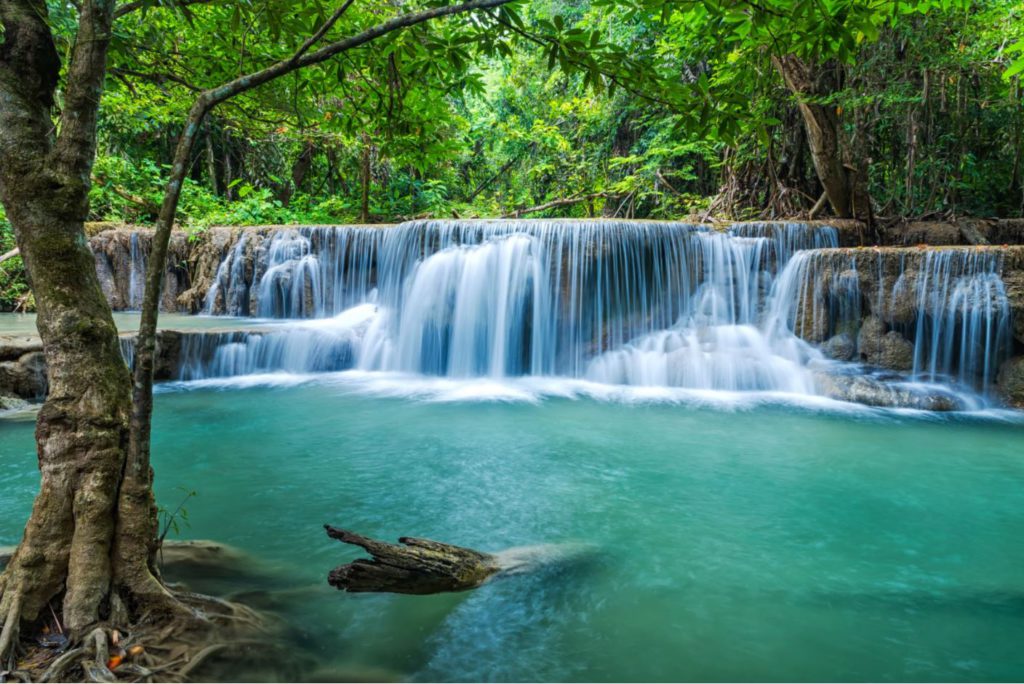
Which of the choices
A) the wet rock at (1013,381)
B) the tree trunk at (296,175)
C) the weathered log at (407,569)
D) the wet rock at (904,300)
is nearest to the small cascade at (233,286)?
the tree trunk at (296,175)

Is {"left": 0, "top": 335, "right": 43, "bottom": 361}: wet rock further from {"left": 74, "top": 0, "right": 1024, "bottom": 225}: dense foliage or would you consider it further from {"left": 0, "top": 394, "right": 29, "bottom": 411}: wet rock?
{"left": 74, "top": 0, "right": 1024, "bottom": 225}: dense foliage

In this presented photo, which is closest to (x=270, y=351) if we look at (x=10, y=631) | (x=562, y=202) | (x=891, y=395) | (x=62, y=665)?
(x=10, y=631)

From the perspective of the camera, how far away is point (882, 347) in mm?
9062

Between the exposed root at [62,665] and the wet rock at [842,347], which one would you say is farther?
the wet rock at [842,347]

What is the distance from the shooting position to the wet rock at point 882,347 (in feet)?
29.3

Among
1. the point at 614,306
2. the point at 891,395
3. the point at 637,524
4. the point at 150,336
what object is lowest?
the point at 637,524

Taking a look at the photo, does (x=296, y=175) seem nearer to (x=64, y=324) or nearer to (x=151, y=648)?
(x=64, y=324)

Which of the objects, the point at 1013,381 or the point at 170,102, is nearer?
the point at 170,102

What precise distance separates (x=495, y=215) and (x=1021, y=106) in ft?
42.3

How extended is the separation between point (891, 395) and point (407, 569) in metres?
7.60

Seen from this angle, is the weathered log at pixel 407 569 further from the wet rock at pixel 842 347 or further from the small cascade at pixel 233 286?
the small cascade at pixel 233 286

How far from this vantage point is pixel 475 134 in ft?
62.1

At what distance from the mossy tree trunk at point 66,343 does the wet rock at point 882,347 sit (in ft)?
31.1

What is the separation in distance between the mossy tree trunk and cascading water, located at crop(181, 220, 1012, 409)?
7.79 meters
